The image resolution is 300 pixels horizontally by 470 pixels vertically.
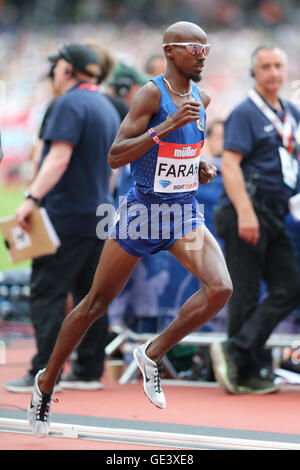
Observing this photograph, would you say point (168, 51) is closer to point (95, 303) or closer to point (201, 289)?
point (201, 289)

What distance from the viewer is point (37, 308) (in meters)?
5.88

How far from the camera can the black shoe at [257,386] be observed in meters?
5.98

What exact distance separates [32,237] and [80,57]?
1433 mm

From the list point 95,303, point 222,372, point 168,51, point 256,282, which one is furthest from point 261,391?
point 168,51

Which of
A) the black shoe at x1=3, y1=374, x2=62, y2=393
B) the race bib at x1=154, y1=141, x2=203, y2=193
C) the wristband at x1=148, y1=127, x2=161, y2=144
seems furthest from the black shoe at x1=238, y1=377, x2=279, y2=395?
the wristband at x1=148, y1=127, x2=161, y2=144

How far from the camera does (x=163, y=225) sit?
4047 mm

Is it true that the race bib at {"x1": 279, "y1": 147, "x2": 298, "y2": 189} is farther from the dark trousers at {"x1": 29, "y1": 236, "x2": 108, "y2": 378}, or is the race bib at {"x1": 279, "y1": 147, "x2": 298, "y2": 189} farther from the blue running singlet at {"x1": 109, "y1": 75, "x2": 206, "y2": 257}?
the blue running singlet at {"x1": 109, "y1": 75, "x2": 206, "y2": 257}

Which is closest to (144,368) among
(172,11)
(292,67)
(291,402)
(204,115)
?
(204,115)

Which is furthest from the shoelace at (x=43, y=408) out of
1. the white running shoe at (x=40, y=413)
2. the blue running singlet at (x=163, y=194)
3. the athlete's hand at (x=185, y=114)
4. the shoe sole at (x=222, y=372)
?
the shoe sole at (x=222, y=372)

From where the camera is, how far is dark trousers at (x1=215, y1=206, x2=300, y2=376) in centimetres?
600

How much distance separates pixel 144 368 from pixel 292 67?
69.8ft

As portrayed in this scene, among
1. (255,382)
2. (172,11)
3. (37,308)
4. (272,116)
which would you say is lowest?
(255,382)

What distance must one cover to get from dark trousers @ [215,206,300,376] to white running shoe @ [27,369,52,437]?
87.2 inches
